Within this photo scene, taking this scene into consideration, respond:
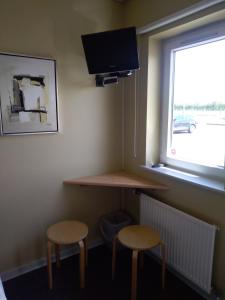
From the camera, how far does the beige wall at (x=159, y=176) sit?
1704 mm

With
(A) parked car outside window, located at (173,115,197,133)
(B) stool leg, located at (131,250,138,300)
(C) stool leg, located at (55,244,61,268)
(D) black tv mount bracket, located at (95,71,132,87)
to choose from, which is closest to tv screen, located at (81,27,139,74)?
(D) black tv mount bracket, located at (95,71,132,87)

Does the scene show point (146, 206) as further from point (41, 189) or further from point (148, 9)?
point (148, 9)

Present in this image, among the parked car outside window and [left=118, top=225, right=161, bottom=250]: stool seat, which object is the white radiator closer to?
[left=118, top=225, right=161, bottom=250]: stool seat

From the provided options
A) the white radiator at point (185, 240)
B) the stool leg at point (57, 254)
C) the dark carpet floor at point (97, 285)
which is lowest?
the dark carpet floor at point (97, 285)

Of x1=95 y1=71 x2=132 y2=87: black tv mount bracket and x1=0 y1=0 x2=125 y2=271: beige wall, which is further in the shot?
x1=95 y1=71 x2=132 y2=87: black tv mount bracket

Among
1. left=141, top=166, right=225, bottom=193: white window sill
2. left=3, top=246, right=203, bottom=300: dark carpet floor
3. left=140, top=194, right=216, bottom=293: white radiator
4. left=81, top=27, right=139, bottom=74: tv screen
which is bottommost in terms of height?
left=3, top=246, right=203, bottom=300: dark carpet floor

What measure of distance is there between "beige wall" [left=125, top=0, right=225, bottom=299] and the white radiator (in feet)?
0.26

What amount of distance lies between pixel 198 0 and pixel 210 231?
161 cm

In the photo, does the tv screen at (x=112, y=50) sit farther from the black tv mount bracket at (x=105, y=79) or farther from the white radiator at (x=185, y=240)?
the white radiator at (x=185, y=240)

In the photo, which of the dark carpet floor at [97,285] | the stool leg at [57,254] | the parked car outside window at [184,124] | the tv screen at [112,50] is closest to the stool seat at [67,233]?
the stool leg at [57,254]

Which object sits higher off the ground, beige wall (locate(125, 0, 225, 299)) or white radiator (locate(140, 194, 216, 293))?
beige wall (locate(125, 0, 225, 299))

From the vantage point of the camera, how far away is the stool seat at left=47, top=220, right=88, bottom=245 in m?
1.83

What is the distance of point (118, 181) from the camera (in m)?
2.20

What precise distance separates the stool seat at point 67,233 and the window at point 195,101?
1.03 metres
